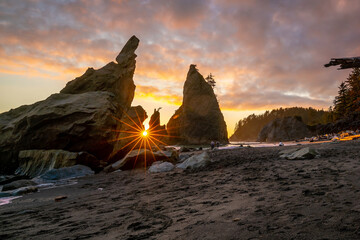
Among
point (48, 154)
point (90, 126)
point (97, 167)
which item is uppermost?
point (90, 126)

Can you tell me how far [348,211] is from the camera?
2.04m

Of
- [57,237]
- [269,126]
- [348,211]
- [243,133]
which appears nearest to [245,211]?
[348,211]

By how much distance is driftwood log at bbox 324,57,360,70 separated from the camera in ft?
16.5

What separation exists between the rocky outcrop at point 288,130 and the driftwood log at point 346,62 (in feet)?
168

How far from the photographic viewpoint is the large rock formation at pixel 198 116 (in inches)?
2303

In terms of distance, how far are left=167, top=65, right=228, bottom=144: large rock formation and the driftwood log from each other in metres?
52.7

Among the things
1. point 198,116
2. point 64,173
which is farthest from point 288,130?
point 64,173

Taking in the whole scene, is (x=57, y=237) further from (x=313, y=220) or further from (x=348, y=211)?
(x=348, y=211)

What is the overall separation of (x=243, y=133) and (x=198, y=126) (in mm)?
96530

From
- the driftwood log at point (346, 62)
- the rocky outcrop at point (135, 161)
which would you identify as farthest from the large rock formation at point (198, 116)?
the driftwood log at point (346, 62)

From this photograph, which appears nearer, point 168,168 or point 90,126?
point 168,168

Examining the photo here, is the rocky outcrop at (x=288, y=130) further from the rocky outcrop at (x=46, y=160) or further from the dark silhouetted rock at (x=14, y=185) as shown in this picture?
the dark silhouetted rock at (x=14, y=185)

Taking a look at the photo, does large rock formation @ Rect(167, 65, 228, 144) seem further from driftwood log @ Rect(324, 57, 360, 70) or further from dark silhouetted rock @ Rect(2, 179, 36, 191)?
driftwood log @ Rect(324, 57, 360, 70)

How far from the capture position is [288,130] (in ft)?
172
